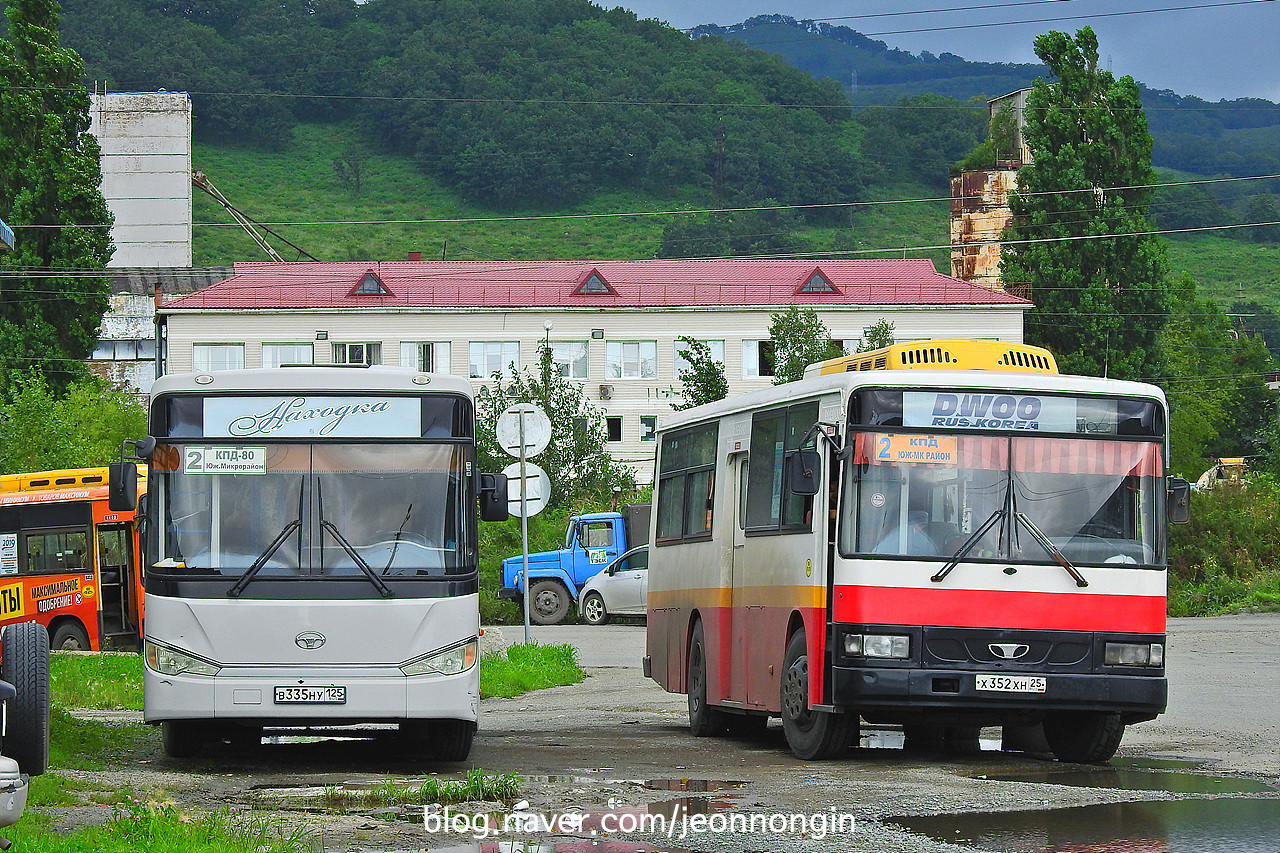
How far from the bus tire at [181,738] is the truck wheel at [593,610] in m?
27.1

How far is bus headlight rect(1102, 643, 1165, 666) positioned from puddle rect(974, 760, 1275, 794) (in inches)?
29.7

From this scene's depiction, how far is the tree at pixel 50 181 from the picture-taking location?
5975 cm

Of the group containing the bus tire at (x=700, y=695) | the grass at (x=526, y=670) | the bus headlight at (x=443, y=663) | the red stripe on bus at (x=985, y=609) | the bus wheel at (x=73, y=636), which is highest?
the red stripe on bus at (x=985, y=609)

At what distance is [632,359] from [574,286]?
442cm

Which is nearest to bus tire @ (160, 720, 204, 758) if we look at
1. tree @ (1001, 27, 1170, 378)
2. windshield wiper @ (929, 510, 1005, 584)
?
windshield wiper @ (929, 510, 1005, 584)

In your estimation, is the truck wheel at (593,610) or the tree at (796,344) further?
the tree at (796,344)

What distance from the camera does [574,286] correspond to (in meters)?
83.8

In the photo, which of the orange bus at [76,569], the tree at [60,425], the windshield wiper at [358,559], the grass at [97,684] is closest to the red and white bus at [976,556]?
the windshield wiper at [358,559]

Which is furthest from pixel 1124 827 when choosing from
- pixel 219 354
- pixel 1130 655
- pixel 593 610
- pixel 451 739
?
pixel 219 354

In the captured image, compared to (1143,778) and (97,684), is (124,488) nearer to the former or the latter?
(1143,778)

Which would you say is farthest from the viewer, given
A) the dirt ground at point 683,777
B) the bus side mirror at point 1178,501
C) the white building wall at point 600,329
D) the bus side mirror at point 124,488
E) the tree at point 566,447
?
the white building wall at point 600,329

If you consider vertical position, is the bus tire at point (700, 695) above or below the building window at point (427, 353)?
below

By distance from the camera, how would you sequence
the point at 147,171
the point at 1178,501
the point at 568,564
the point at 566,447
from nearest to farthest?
1. the point at 1178,501
2. the point at 568,564
3. the point at 566,447
4. the point at 147,171

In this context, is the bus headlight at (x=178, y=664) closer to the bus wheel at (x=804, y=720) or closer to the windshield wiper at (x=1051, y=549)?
the bus wheel at (x=804, y=720)
